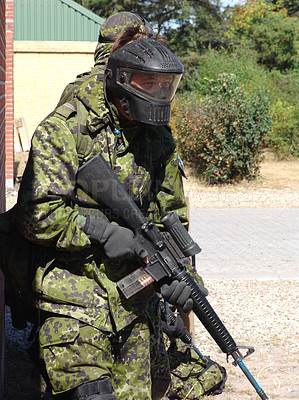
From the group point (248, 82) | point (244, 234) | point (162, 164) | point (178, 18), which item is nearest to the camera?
point (162, 164)

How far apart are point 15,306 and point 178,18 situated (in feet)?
93.2

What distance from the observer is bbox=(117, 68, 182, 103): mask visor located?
2826mm

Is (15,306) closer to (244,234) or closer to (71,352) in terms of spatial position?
(71,352)

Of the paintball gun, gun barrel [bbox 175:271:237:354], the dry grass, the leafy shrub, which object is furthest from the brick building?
the paintball gun

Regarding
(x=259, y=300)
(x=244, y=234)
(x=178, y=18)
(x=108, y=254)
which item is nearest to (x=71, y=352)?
(x=108, y=254)

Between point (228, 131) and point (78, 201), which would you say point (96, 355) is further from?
point (228, 131)

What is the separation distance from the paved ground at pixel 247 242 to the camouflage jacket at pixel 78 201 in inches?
166

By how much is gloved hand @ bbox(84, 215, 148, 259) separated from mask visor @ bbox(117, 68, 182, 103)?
610 mm

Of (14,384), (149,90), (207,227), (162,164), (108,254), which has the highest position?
(149,90)

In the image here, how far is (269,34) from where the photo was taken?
2611 centimetres

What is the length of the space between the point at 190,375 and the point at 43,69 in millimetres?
14640

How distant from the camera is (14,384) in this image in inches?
157

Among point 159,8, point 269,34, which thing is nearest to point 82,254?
point 269,34

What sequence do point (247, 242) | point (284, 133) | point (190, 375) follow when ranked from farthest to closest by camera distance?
1. point (284, 133)
2. point (247, 242)
3. point (190, 375)
